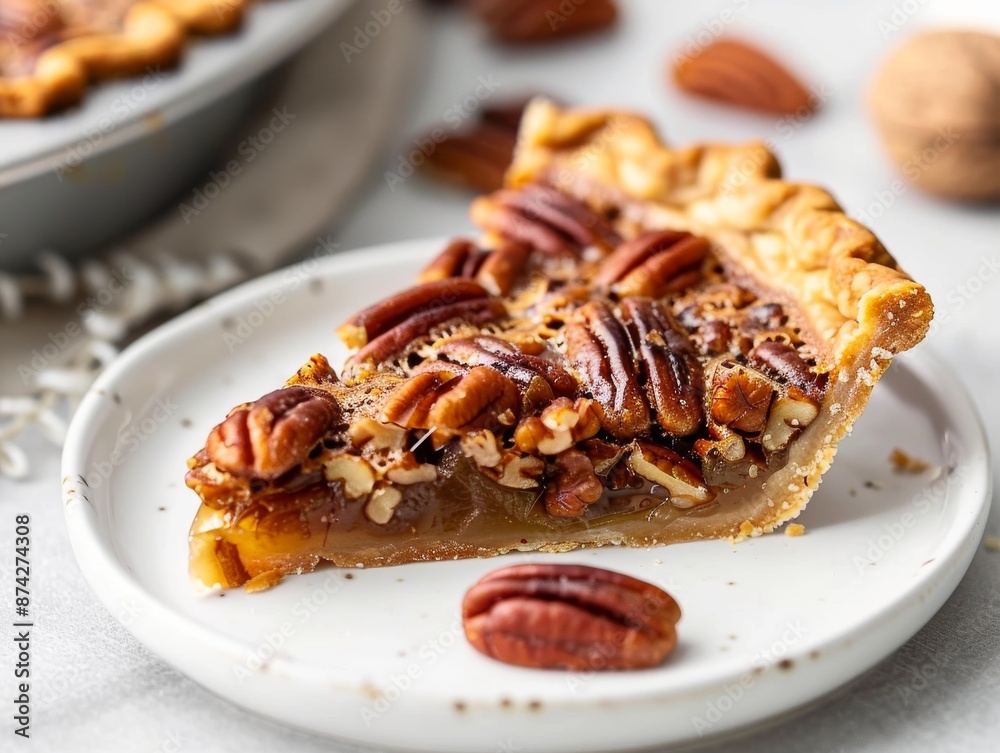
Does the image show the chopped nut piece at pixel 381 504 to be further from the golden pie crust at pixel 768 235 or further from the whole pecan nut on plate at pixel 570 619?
the golden pie crust at pixel 768 235

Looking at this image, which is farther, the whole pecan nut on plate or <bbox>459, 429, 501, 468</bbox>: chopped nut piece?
<bbox>459, 429, 501, 468</bbox>: chopped nut piece

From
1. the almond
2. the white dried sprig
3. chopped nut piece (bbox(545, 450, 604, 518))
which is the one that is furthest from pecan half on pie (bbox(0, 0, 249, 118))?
the almond

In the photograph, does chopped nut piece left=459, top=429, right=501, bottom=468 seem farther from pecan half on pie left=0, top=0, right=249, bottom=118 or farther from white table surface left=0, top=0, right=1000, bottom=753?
pecan half on pie left=0, top=0, right=249, bottom=118

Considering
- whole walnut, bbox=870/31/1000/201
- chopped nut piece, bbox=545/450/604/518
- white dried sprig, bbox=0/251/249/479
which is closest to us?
chopped nut piece, bbox=545/450/604/518

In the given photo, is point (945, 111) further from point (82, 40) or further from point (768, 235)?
point (82, 40)

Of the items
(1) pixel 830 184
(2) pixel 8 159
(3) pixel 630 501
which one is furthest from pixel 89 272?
(1) pixel 830 184

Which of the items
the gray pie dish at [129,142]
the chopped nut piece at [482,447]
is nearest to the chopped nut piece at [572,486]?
the chopped nut piece at [482,447]
